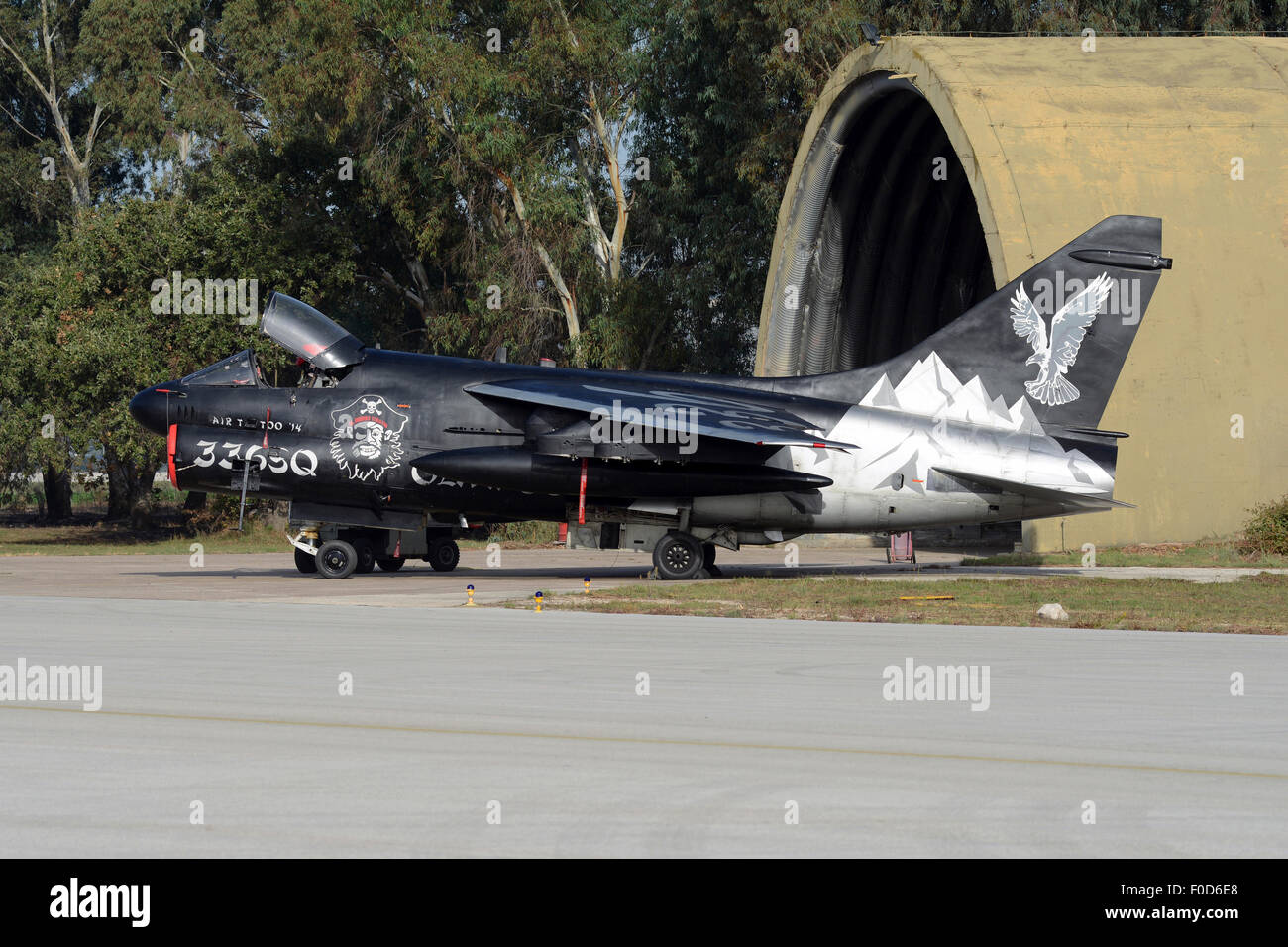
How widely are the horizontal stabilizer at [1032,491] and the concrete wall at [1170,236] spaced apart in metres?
7.24

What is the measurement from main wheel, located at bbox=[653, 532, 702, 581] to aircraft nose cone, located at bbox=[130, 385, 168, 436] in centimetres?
977

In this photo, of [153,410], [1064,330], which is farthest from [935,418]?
[153,410]

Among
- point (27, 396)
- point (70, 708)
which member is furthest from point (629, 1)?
point (70, 708)

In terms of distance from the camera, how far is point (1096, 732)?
9.02 metres

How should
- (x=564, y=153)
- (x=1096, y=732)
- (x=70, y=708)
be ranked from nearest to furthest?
1. (x=1096, y=732)
2. (x=70, y=708)
3. (x=564, y=153)

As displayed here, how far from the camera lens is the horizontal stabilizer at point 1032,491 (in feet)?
76.7

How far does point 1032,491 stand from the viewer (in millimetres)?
23484

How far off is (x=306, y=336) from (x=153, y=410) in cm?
330

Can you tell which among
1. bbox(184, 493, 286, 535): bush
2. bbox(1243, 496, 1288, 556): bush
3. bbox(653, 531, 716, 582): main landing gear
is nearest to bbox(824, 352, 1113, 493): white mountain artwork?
bbox(653, 531, 716, 582): main landing gear

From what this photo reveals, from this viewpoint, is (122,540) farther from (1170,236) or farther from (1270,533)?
(1270,533)

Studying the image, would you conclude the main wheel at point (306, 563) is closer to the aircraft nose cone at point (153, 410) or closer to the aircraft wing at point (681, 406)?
the aircraft nose cone at point (153, 410)
